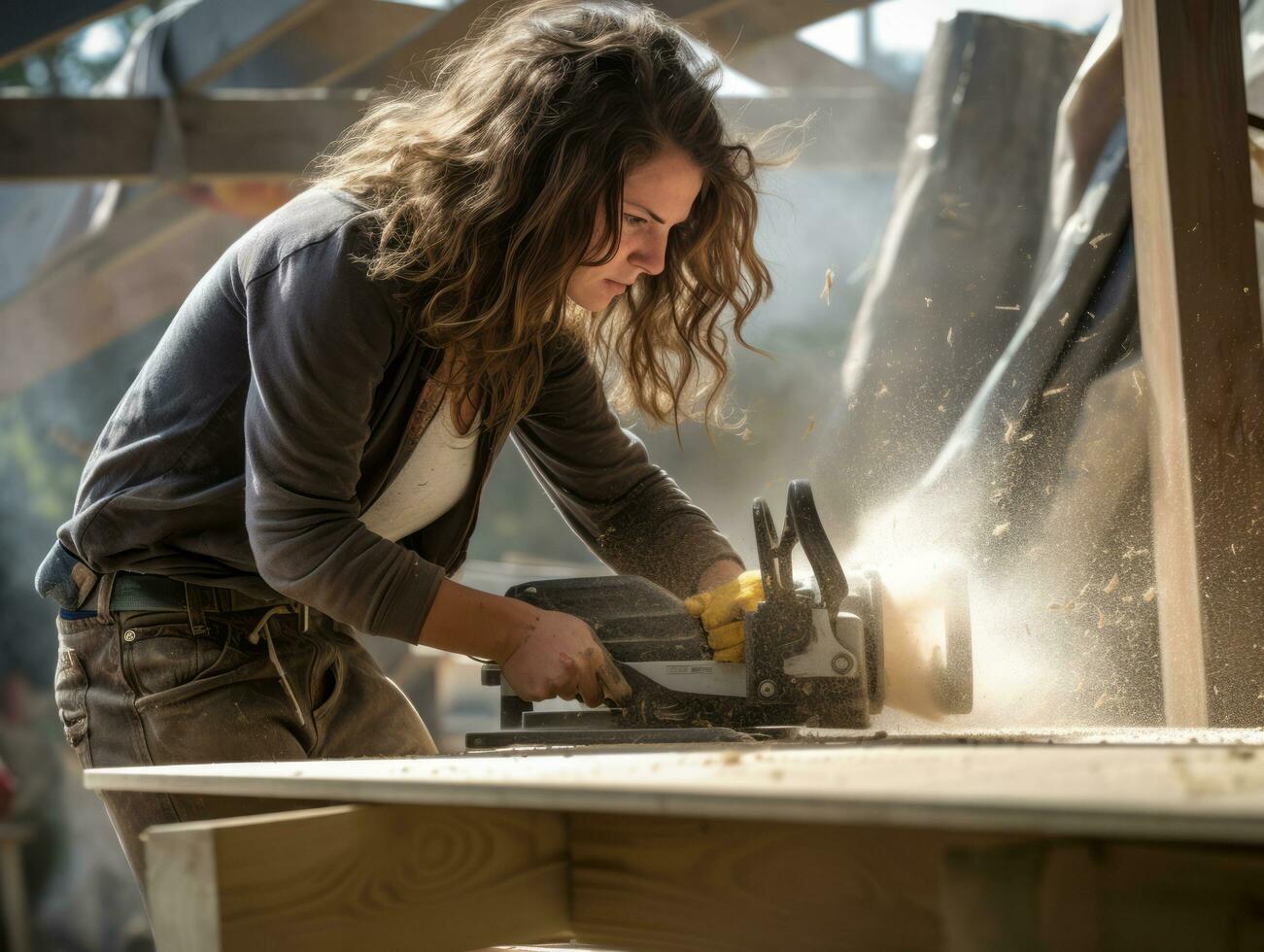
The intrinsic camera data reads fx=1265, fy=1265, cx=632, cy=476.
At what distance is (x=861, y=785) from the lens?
88cm

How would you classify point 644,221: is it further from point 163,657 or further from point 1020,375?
point 1020,375

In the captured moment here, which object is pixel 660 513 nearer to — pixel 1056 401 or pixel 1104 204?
pixel 1056 401

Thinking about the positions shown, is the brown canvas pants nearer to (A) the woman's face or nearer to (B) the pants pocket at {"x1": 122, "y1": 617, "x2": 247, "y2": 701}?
(B) the pants pocket at {"x1": 122, "y1": 617, "x2": 247, "y2": 701}

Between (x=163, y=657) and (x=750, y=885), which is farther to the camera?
(x=163, y=657)

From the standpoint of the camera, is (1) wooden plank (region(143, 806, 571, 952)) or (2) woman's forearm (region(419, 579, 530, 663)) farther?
(2) woman's forearm (region(419, 579, 530, 663))

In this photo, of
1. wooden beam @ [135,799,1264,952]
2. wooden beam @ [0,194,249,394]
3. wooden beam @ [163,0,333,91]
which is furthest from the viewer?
wooden beam @ [0,194,249,394]

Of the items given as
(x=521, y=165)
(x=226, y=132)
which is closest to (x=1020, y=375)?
(x=521, y=165)

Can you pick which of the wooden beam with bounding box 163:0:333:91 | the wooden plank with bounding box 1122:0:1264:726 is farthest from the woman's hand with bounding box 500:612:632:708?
the wooden beam with bounding box 163:0:333:91

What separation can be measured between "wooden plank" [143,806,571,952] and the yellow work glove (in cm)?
63

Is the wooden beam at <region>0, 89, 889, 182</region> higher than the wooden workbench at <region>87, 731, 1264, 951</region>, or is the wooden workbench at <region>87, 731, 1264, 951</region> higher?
the wooden beam at <region>0, 89, 889, 182</region>

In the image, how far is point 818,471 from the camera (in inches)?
124

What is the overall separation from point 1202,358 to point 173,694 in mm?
1665

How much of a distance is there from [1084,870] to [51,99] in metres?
3.86

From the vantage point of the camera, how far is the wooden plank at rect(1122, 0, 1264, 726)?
200 centimetres
